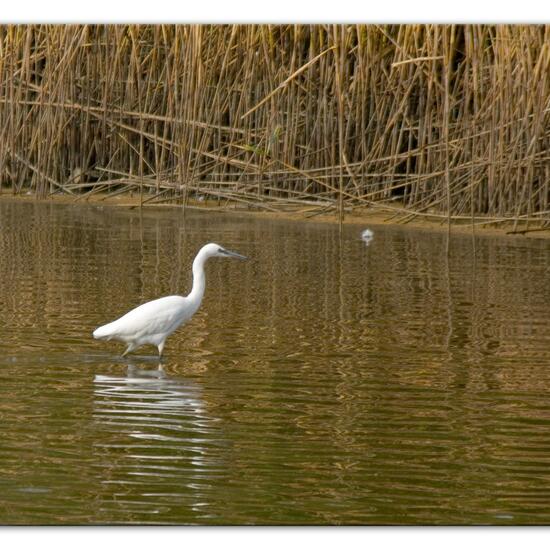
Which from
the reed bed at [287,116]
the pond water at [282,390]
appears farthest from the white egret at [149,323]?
the reed bed at [287,116]

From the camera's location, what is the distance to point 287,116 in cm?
1284

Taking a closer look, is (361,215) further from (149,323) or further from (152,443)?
(152,443)

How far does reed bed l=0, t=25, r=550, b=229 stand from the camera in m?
11.4

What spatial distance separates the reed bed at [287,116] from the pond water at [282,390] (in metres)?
1.18

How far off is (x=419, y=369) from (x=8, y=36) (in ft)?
25.2

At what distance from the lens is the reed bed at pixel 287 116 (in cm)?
1143

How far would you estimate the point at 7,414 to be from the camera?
5555 mm

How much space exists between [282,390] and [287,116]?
275 inches

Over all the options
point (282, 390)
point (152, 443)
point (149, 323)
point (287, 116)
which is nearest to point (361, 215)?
point (287, 116)

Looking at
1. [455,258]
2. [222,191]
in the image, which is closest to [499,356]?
[455,258]

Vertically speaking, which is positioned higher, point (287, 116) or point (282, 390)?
point (287, 116)

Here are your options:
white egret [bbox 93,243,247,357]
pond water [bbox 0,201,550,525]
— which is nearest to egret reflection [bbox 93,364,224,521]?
pond water [bbox 0,201,550,525]

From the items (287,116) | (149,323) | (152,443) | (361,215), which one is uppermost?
(287,116)
